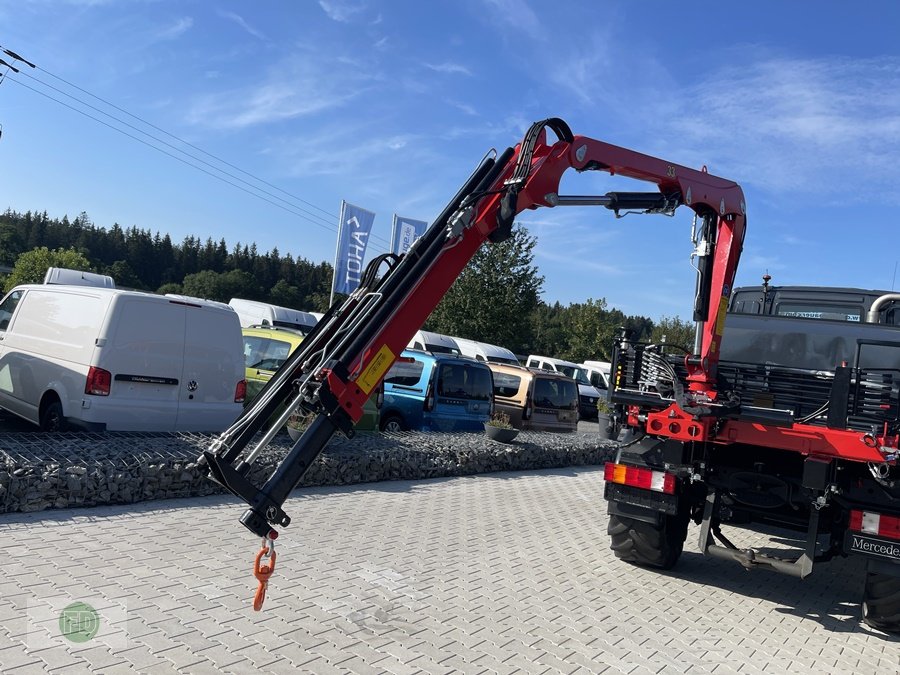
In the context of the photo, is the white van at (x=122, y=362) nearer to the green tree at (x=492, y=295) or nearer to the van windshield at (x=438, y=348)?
the van windshield at (x=438, y=348)

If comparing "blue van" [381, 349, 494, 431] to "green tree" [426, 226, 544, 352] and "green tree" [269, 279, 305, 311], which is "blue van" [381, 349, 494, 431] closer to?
"green tree" [426, 226, 544, 352]

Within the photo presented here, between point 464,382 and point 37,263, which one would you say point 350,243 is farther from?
point 37,263

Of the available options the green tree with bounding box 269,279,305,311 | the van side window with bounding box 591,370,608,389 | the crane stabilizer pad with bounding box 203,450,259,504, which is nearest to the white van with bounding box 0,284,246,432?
the crane stabilizer pad with bounding box 203,450,259,504

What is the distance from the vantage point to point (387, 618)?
481cm

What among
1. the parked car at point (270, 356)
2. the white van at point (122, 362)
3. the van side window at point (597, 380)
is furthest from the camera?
the van side window at point (597, 380)

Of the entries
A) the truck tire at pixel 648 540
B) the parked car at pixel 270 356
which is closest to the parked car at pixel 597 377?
the parked car at pixel 270 356

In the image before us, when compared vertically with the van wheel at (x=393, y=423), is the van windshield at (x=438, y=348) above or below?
above

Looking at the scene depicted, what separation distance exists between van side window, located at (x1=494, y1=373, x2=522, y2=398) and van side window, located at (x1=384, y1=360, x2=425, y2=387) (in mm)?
3482

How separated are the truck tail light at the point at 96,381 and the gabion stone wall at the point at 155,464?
497mm

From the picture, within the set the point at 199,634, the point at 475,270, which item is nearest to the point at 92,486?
the point at 199,634

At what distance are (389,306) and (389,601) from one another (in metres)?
2.29

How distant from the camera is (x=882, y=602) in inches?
227

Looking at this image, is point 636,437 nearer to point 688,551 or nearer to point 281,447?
point 688,551

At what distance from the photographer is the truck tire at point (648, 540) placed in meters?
6.75
